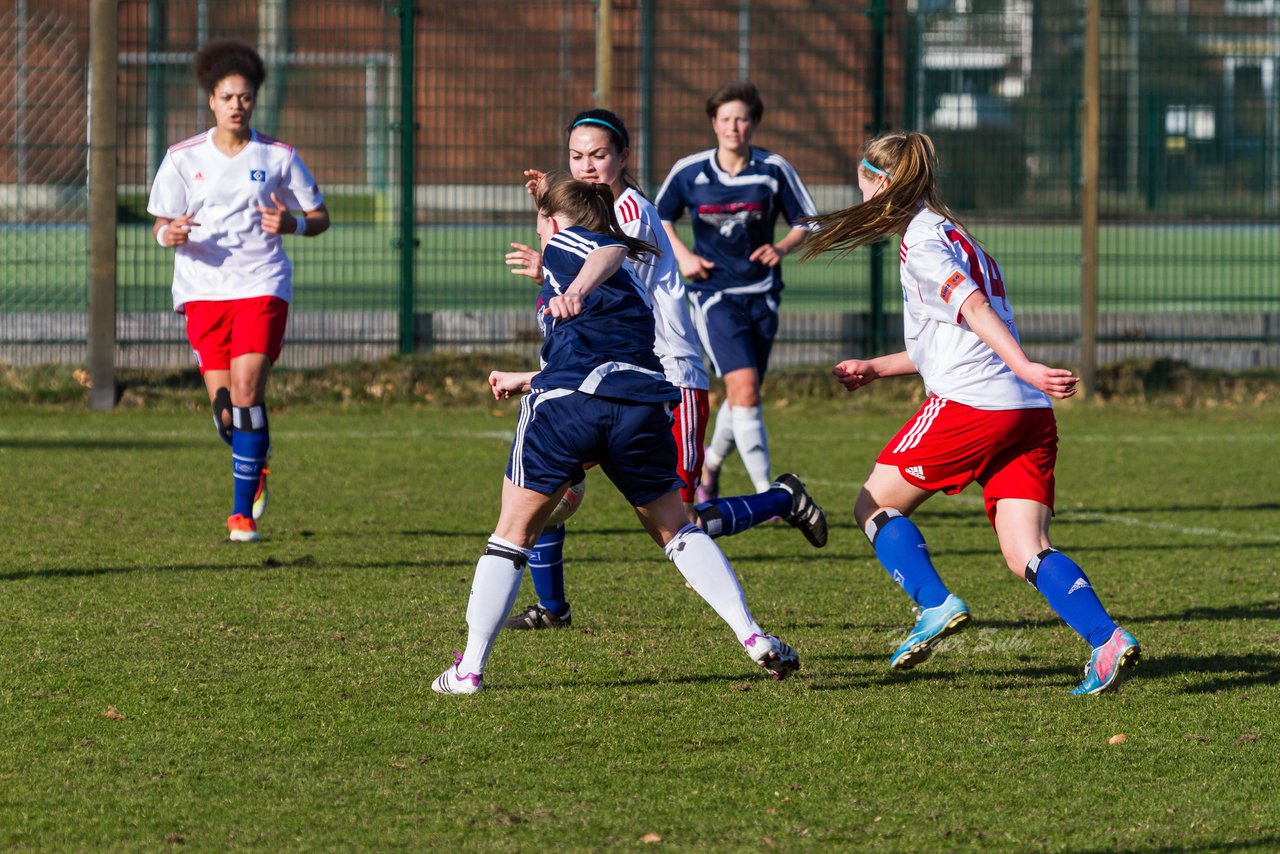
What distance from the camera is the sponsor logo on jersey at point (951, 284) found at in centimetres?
490

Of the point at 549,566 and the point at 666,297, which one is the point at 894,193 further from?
the point at 549,566

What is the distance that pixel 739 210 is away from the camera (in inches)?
344

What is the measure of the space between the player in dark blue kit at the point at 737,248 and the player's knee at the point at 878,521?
11.0 feet

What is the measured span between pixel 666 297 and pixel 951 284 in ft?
4.07

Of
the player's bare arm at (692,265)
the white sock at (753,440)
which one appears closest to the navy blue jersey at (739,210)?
the player's bare arm at (692,265)

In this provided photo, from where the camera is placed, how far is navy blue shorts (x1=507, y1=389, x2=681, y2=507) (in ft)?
15.5

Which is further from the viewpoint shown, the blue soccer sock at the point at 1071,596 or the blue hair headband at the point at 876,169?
the blue hair headband at the point at 876,169

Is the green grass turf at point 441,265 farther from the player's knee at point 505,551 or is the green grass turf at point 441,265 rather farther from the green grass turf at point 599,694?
the player's knee at point 505,551

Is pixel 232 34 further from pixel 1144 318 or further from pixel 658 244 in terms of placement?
pixel 658 244

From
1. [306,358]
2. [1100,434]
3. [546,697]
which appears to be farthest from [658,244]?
[306,358]

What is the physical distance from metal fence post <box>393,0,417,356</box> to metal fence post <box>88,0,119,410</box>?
2.09 m

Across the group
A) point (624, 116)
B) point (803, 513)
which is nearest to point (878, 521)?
point (803, 513)

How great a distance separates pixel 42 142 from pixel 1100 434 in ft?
26.6

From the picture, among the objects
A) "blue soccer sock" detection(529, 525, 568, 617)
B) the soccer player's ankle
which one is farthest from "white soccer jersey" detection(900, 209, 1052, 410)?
the soccer player's ankle
